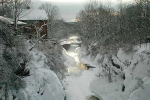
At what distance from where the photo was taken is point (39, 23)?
134 feet

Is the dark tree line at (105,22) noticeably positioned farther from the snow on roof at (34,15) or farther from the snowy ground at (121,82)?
the snow on roof at (34,15)

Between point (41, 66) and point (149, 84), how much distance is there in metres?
11.5

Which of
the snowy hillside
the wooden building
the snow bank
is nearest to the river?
the snowy hillside

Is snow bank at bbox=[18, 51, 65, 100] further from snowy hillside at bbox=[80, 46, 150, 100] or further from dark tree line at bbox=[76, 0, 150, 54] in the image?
dark tree line at bbox=[76, 0, 150, 54]

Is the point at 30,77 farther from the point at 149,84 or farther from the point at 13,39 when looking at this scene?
the point at 149,84

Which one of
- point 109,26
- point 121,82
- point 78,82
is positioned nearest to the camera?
point 121,82

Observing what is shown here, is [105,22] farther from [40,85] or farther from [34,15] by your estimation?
[40,85]

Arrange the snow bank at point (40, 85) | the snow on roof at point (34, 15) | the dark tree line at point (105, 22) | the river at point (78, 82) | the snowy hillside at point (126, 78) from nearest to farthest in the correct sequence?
the snow bank at point (40, 85)
the snowy hillside at point (126, 78)
the river at point (78, 82)
the dark tree line at point (105, 22)
the snow on roof at point (34, 15)

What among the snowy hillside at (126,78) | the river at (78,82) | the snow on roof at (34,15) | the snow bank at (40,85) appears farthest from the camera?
the snow on roof at (34,15)

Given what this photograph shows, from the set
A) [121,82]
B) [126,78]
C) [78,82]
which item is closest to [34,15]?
[78,82]

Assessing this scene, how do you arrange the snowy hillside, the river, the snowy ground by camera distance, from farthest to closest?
the river < the snowy ground < the snowy hillside

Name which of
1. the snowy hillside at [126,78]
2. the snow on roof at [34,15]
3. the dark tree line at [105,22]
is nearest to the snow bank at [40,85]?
the snowy hillside at [126,78]

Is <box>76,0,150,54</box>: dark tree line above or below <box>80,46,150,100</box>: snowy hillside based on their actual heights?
above

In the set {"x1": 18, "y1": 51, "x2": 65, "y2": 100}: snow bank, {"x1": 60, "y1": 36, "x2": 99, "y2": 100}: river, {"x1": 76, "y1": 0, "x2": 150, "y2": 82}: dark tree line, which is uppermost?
{"x1": 76, "y1": 0, "x2": 150, "y2": 82}: dark tree line
